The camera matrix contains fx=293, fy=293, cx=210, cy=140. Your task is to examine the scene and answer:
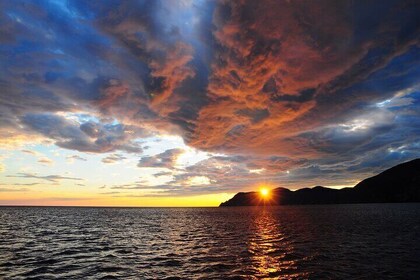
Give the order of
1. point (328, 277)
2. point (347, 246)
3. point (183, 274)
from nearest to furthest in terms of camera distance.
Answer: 1. point (328, 277)
2. point (183, 274)
3. point (347, 246)

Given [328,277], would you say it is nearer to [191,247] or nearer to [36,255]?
[191,247]

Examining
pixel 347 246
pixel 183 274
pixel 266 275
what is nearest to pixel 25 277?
pixel 183 274

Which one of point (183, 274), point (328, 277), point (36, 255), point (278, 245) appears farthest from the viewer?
point (278, 245)

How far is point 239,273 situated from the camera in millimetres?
26844

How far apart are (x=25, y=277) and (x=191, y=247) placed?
22.6 m

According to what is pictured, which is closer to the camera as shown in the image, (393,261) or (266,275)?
(266,275)

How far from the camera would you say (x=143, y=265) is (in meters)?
30.8

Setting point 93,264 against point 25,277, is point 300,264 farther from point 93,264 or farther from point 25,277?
point 25,277

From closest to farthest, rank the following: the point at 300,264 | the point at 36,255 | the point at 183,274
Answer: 1. the point at 183,274
2. the point at 300,264
3. the point at 36,255

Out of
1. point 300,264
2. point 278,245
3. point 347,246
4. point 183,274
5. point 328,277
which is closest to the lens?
point 328,277

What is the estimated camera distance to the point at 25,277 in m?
25.7

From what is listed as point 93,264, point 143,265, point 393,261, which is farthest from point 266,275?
point 93,264

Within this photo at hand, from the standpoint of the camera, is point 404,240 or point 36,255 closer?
point 36,255

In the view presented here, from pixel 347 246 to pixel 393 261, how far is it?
1039 centimetres
